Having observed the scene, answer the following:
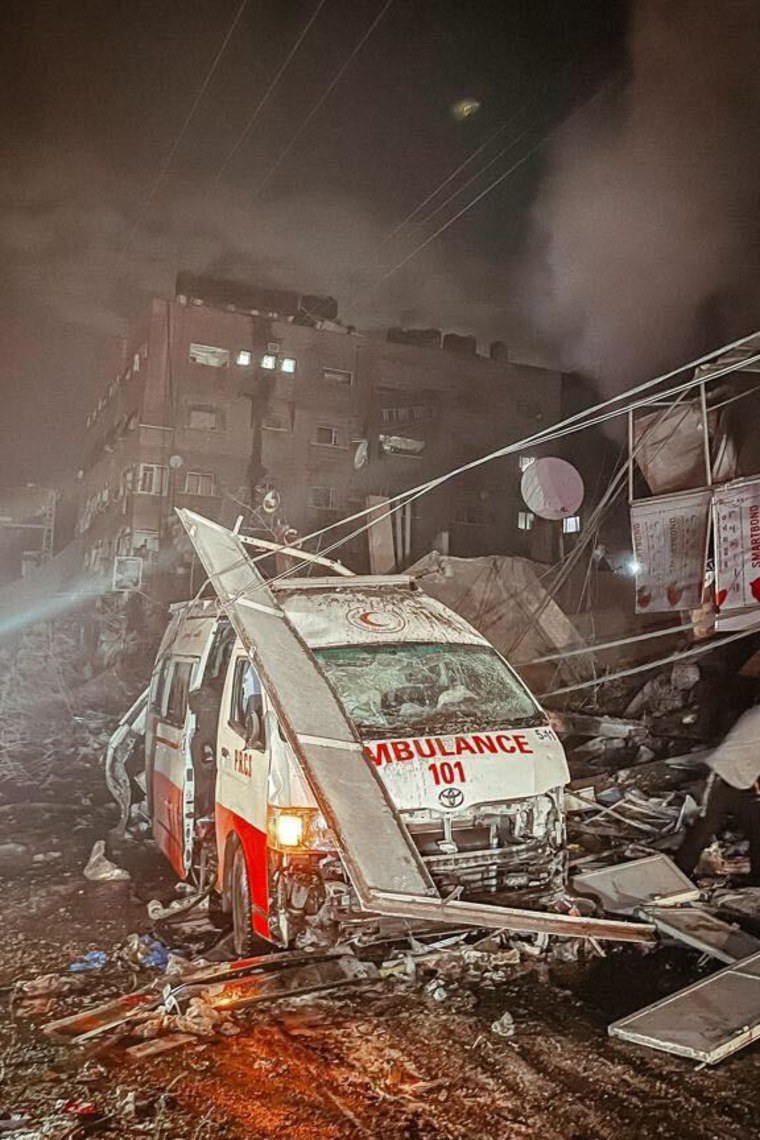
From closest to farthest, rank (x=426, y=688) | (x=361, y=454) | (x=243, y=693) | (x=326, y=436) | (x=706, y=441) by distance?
(x=243, y=693) < (x=426, y=688) < (x=706, y=441) < (x=326, y=436) < (x=361, y=454)

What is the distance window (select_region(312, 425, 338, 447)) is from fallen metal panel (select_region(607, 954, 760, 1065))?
2856cm

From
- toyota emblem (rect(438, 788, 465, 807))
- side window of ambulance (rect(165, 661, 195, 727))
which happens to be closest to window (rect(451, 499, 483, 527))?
side window of ambulance (rect(165, 661, 195, 727))

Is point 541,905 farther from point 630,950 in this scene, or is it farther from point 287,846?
point 287,846

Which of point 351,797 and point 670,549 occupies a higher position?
point 670,549

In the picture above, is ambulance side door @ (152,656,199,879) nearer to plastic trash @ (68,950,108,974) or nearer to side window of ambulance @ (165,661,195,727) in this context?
side window of ambulance @ (165,661,195,727)

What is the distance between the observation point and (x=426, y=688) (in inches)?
222

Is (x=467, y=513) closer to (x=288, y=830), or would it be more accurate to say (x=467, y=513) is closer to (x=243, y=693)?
(x=243, y=693)

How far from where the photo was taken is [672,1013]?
13.1ft

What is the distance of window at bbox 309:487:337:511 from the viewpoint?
3114cm

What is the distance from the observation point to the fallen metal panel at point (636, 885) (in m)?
5.60

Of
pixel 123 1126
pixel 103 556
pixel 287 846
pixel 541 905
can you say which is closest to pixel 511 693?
pixel 541 905

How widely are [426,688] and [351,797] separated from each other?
146 cm

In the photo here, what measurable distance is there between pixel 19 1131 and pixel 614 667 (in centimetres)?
1074

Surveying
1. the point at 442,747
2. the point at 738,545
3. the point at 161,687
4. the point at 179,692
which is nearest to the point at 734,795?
the point at 738,545
